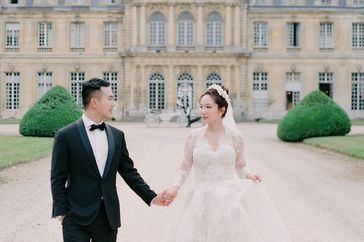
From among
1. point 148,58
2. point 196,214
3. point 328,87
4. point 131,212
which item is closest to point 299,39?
point 328,87

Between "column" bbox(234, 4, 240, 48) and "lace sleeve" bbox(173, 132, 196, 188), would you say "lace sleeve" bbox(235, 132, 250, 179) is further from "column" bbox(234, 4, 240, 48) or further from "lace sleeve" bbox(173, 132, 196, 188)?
"column" bbox(234, 4, 240, 48)

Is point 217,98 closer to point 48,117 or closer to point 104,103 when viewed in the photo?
point 104,103

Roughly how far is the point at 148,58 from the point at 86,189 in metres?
37.6

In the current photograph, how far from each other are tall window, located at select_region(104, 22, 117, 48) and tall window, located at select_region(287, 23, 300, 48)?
11.5m

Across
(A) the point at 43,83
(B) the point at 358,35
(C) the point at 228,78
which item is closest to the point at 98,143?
(C) the point at 228,78

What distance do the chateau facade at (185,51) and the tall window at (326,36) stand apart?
0.07 metres

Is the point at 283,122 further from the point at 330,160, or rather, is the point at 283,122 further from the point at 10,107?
the point at 10,107

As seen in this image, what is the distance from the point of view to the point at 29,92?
143 feet

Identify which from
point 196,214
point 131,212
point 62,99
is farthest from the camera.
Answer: point 62,99

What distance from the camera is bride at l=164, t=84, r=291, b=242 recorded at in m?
5.30

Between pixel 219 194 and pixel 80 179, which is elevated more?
pixel 80 179

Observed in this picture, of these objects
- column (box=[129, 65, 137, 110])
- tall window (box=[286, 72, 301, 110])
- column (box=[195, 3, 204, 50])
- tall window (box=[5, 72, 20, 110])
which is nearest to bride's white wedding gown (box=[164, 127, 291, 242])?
column (box=[129, 65, 137, 110])

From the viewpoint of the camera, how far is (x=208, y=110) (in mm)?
5371

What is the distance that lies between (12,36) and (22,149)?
91.7 feet
